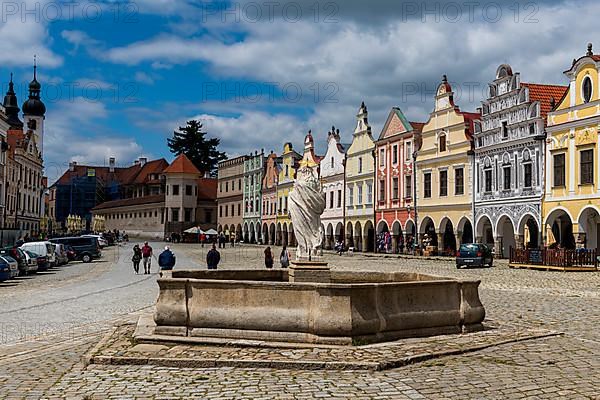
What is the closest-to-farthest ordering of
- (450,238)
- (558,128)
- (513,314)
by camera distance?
1. (513,314)
2. (558,128)
3. (450,238)

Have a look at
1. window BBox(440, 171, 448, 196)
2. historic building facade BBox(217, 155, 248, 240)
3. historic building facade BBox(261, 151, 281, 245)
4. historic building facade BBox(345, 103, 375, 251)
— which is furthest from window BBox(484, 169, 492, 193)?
historic building facade BBox(217, 155, 248, 240)

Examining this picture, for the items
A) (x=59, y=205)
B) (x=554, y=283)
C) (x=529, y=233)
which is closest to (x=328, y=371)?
(x=554, y=283)

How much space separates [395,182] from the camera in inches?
2238

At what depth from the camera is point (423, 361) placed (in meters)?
9.62

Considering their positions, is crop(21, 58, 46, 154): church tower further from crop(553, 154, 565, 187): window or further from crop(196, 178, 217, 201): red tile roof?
crop(553, 154, 565, 187): window

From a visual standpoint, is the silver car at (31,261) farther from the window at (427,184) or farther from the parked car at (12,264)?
the window at (427,184)

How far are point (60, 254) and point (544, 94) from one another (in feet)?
101

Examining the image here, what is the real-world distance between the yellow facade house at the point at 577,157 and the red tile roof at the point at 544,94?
2.29 m

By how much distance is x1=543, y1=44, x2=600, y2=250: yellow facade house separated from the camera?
1462 inches

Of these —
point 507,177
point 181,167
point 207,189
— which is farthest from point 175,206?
point 507,177

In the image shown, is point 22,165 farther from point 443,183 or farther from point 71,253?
point 443,183

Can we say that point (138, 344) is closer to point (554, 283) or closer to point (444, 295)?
point (444, 295)

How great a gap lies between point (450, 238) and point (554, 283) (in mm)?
27133

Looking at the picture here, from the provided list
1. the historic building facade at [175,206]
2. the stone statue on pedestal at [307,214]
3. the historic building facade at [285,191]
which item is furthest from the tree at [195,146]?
the stone statue on pedestal at [307,214]
